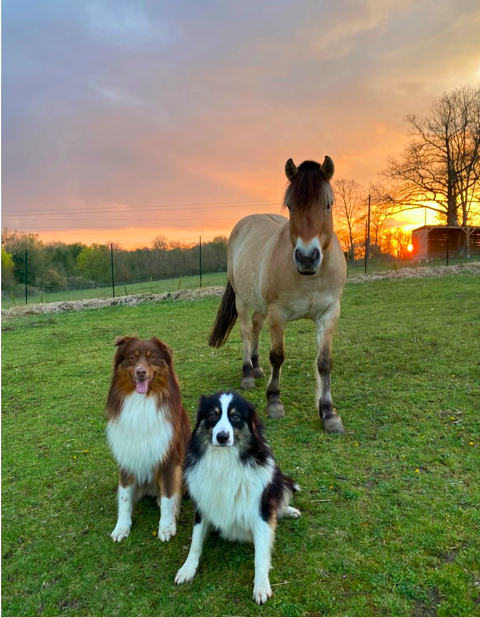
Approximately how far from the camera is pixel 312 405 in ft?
15.8

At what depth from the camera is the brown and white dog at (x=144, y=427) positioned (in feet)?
9.07

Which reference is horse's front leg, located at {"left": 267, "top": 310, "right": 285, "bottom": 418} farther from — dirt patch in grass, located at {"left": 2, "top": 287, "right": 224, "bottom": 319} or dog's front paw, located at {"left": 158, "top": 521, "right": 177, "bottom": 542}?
dirt patch in grass, located at {"left": 2, "top": 287, "right": 224, "bottom": 319}

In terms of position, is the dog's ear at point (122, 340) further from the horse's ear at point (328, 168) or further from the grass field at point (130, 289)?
the grass field at point (130, 289)

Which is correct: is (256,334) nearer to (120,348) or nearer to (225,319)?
(225,319)

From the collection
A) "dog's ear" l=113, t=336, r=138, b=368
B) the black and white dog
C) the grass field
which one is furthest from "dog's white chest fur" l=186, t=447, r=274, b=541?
the grass field

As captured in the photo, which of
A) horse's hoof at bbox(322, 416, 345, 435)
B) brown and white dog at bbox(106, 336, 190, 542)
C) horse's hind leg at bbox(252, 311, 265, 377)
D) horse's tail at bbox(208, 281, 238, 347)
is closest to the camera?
brown and white dog at bbox(106, 336, 190, 542)

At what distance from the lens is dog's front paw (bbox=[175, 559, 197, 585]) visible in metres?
2.27

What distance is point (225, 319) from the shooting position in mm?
6484

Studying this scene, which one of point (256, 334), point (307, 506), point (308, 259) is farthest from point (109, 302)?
point (307, 506)

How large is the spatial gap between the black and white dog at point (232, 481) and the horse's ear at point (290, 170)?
244cm

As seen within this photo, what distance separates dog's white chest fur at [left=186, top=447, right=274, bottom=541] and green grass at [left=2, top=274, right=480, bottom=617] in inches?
12.2

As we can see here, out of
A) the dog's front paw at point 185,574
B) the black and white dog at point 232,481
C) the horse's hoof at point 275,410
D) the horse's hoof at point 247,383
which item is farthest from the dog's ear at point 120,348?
the horse's hoof at point 247,383

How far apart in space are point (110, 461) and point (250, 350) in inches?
101

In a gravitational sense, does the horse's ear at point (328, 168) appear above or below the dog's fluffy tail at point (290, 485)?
above
